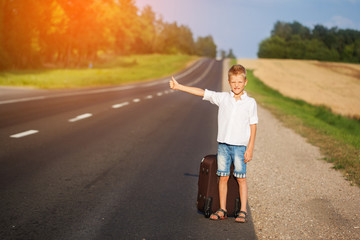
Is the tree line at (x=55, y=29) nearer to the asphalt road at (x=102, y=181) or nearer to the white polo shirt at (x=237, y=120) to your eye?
the asphalt road at (x=102, y=181)

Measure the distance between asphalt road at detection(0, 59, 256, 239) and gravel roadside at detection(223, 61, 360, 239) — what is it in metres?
0.45

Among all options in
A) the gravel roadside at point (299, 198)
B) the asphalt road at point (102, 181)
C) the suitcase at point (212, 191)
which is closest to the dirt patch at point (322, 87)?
the gravel roadside at point (299, 198)

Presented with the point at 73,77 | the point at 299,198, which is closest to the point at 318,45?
the point at 73,77

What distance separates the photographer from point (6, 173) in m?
5.80

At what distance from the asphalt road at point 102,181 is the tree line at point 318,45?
119 metres

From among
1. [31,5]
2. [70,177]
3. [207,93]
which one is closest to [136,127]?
[70,177]

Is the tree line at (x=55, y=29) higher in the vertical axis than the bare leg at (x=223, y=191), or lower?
higher

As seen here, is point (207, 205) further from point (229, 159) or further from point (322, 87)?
point (322, 87)

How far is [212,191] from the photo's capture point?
451 centimetres

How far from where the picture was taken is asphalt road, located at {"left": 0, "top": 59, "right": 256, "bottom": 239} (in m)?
4.05

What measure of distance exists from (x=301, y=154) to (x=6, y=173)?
5996 millimetres

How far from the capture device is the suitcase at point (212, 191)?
4.47 metres

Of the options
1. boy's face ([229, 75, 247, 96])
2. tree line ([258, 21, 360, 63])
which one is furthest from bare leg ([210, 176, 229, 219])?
tree line ([258, 21, 360, 63])

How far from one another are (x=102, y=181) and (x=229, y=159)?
218 cm
